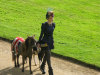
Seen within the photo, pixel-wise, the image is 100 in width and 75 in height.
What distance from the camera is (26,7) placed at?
60.3 feet

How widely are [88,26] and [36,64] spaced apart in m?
6.91

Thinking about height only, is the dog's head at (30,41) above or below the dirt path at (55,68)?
above

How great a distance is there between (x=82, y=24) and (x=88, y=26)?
516mm

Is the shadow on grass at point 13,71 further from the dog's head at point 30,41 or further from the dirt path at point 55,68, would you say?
the dog's head at point 30,41

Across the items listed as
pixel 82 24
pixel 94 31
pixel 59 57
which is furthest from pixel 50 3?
pixel 59 57

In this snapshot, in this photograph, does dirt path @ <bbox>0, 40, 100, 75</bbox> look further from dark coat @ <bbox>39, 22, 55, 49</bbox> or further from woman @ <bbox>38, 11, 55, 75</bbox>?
dark coat @ <bbox>39, 22, 55, 49</bbox>

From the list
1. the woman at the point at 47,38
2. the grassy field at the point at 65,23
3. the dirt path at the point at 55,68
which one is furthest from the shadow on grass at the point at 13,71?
the grassy field at the point at 65,23

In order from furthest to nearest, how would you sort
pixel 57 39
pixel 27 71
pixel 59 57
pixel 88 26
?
pixel 88 26 → pixel 57 39 → pixel 59 57 → pixel 27 71

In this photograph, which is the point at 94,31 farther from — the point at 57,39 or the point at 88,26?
the point at 57,39

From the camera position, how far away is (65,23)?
16.0 m

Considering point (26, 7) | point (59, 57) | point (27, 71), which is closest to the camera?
point (27, 71)

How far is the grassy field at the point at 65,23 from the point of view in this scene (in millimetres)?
11913

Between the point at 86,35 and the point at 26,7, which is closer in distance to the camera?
the point at 86,35

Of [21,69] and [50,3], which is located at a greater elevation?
[50,3]
